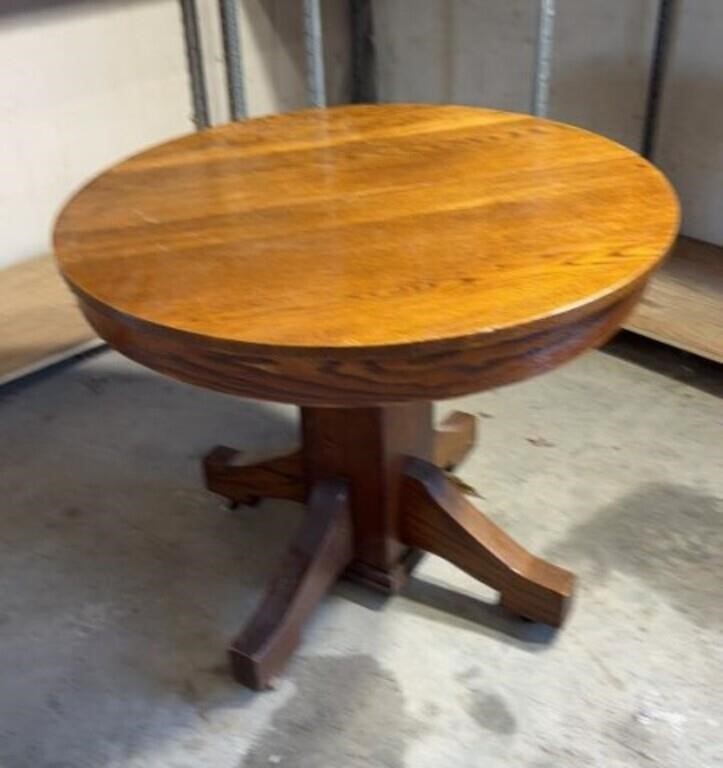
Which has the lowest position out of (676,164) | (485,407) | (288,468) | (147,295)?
(485,407)

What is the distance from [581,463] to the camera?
1.70 meters

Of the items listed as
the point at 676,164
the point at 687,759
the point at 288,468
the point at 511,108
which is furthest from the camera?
the point at 511,108

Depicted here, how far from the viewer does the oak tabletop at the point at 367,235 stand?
0.92 m

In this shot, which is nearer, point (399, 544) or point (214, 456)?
point (399, 544)

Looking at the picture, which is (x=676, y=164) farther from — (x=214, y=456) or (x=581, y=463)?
(x=214, y=456)

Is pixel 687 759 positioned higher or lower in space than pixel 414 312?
lower

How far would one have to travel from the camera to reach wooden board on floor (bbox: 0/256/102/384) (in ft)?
6.25

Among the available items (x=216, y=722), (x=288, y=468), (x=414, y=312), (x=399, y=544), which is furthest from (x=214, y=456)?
(x=414, y=312)

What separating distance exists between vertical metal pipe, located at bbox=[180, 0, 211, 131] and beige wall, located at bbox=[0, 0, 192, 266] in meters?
0.05

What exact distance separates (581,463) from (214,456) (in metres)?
0.64

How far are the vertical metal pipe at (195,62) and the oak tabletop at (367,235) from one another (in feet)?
3.07

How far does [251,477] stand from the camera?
1554mm

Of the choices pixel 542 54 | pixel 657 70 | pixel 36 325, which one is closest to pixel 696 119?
pixel 657 70

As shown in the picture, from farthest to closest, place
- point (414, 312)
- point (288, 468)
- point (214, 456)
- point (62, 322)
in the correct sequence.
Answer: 1. point (62, 322)
2. point (214, 456)
3. point (288, 468)
4. point (414, 312)
